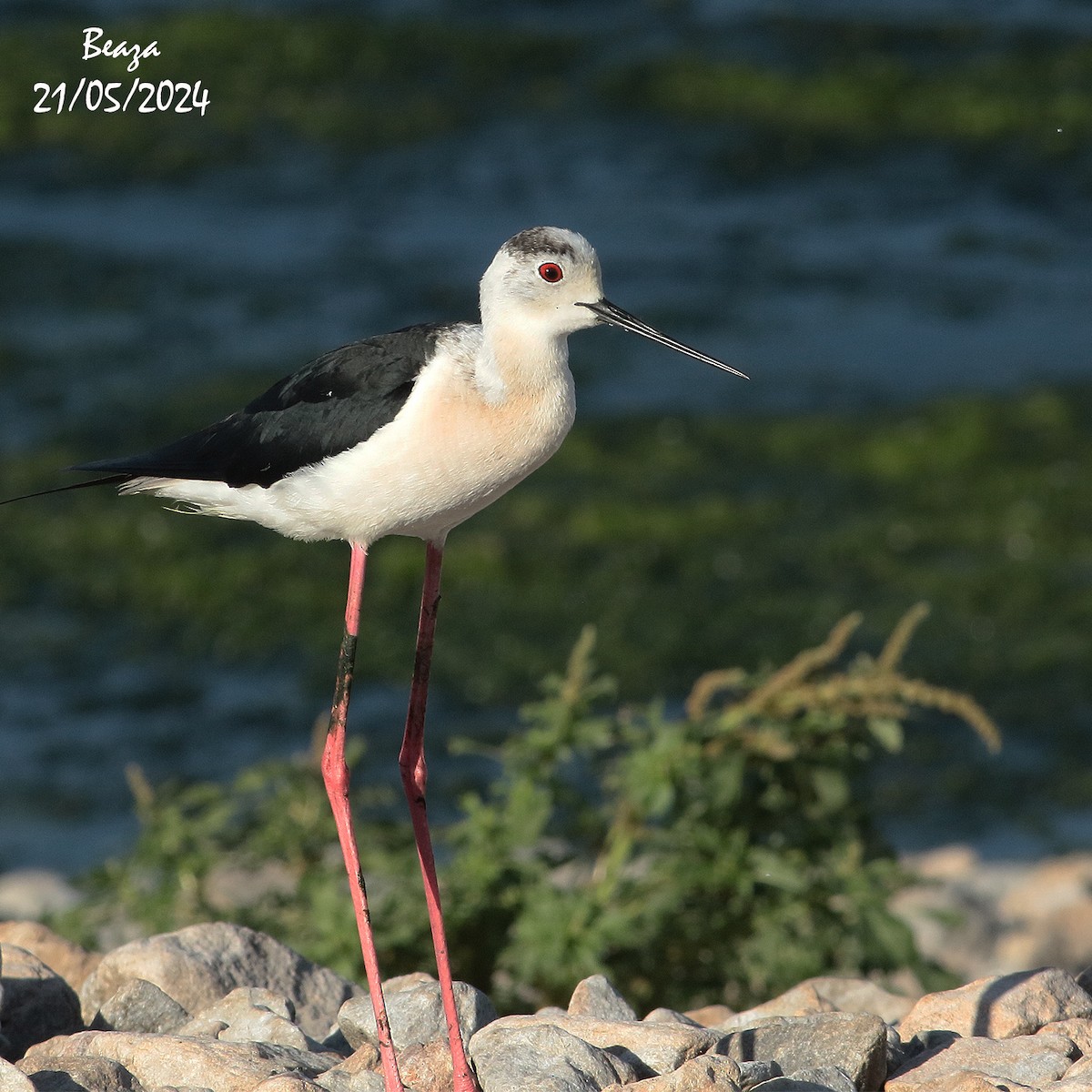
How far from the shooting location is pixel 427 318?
38.7 ft

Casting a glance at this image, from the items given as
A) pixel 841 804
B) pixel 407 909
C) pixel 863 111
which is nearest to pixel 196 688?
pixel 407 909

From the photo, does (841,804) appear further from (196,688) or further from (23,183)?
(23,183)

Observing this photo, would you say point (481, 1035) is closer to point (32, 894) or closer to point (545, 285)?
point (545, 285)

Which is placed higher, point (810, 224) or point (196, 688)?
point (810, 224)

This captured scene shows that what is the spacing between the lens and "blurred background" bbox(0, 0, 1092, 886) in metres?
9.14

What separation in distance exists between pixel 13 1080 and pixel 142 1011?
2.51ft

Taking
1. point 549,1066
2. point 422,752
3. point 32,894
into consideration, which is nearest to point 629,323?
point 422,752

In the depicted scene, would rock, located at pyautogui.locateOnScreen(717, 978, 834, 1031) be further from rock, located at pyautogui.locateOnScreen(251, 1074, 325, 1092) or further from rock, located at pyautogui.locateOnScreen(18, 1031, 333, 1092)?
rock, located at pyautogui.locateOnScreen(251, 1074, 325, 1092)

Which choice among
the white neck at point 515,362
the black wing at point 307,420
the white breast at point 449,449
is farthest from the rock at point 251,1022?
the white neck at point 515,362

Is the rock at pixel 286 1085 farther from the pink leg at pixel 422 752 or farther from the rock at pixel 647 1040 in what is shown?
the pink leg at pixel 422 752

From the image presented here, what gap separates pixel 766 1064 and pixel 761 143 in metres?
12.0

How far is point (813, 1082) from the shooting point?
3506 millimetres

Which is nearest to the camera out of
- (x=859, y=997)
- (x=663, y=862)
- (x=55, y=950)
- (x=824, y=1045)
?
(x=824, y=1045)

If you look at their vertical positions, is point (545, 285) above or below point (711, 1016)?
above
